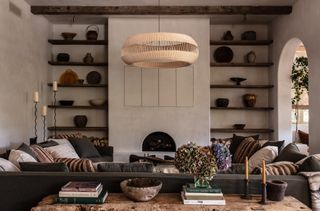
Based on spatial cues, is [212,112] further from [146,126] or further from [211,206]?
[211,206]

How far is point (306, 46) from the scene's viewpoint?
4938 millimetres

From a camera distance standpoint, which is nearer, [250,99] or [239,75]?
[250,99]

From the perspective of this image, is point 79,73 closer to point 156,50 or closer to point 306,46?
point 156,50

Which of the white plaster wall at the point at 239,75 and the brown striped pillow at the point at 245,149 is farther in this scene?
the white plaster wall at the point at 239,75

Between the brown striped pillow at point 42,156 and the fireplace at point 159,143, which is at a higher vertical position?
the brown striped pillow at point 42,156

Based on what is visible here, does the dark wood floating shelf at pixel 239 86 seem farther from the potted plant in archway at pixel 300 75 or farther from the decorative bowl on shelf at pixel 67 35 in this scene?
the decorative bowl on shelf at pixel 67 35

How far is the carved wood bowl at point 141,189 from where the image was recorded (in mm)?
2107

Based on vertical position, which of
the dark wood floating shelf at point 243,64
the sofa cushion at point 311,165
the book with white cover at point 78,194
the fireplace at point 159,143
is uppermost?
the dark wood floating shelf at point 243,64

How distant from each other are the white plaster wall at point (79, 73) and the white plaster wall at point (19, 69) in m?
0.53

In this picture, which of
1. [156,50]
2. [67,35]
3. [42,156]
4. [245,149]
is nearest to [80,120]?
[67,35]

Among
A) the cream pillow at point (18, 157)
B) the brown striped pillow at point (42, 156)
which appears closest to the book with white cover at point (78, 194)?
the cream pillow at point (18, 157)

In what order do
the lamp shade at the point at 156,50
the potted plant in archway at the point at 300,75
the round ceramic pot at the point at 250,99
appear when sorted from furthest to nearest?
the round ceramic pot at the point at 250,99 → the potted plant in archway at the point at 300,75 → the lamp shade at the point at 156,50

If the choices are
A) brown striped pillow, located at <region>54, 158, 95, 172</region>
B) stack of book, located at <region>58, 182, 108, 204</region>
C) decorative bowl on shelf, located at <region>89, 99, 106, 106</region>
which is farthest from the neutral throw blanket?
decorative bowl on shelf, located at <region>89, 99, 106, 106</region>

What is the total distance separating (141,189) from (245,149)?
9.95ft
